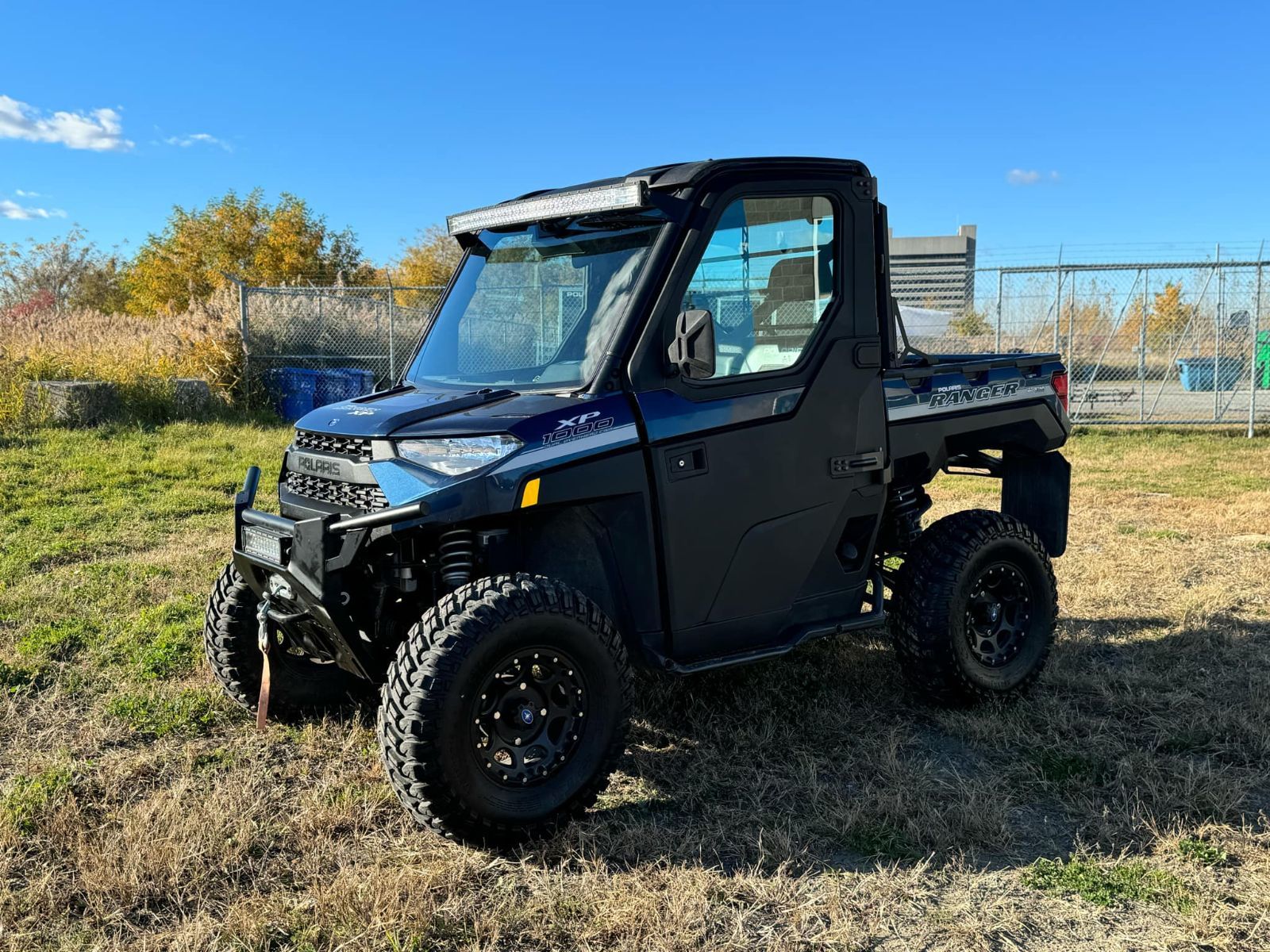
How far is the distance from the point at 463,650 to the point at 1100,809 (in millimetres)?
2376

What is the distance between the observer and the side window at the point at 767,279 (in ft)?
12.5

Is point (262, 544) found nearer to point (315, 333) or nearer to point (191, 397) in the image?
point (191, 397)

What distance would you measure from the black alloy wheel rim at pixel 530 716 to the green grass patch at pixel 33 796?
1582 mm

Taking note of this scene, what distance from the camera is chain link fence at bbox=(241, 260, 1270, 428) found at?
1438 centimetres

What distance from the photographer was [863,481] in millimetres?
4176

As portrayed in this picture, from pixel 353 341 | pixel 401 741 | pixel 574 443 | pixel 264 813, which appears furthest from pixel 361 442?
pixel 353 341

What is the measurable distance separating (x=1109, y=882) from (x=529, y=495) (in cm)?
222

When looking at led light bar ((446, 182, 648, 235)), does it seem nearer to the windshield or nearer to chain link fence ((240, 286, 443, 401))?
the windshield

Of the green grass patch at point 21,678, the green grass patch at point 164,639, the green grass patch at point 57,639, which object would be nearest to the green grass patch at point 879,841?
the green grass patch at point 164,639

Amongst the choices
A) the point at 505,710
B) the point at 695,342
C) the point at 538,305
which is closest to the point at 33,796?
the point at 505,710

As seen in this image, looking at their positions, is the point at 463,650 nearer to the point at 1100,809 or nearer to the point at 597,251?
A: the point at 597,251

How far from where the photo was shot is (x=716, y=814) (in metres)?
3.61

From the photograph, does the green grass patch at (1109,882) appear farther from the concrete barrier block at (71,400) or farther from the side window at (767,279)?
the concrete barrier block at (71,400)

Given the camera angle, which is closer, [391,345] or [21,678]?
[21,678]
